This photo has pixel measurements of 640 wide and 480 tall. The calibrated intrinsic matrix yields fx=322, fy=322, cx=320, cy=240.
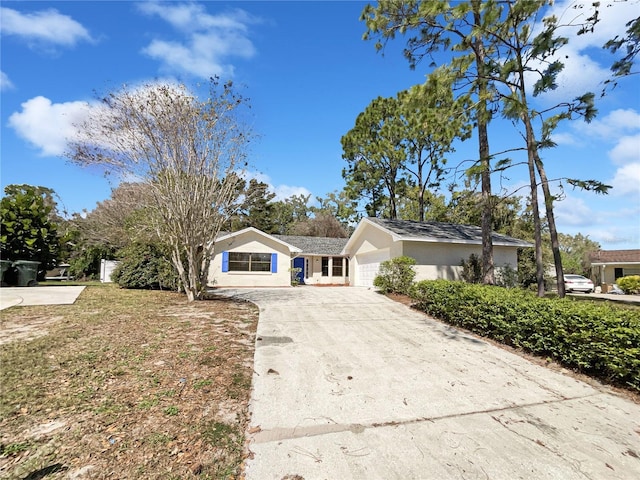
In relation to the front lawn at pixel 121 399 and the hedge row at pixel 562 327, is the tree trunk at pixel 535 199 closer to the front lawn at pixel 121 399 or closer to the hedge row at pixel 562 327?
the hedge row at pixel 562 327

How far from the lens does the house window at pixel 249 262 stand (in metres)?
18.7

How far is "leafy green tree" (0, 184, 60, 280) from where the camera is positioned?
553 inches

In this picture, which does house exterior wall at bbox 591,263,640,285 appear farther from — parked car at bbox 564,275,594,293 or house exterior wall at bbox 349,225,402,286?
house exterior wall at bbox 349,225,402,286

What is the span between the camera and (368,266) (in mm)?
17953

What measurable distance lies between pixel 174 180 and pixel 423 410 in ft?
30.3

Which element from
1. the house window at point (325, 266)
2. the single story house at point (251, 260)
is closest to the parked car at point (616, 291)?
the house window at point (325, 266)

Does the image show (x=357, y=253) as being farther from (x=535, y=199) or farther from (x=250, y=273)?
(x=535, y=199)

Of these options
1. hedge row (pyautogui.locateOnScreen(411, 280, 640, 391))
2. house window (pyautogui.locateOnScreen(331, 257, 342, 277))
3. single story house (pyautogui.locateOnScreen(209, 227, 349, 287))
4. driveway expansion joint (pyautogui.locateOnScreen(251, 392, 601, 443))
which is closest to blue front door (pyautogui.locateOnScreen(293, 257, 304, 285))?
single story house (pyautogui.locateOnScreen(209, 227, 349, 287))

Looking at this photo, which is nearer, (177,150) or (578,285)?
(177,150)

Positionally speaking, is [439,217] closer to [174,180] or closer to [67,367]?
[174,180]

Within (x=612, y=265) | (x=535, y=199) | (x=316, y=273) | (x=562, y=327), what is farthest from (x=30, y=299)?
(x=612, y=265)

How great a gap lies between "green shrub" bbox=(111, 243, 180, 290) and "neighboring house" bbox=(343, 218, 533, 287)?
9736 millimetres

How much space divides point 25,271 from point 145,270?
14.8 feet

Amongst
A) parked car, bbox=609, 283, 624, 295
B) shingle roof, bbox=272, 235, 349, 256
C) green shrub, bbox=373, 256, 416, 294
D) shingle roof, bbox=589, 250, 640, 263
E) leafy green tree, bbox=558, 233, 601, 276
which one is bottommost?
parked car, bbox=609, 283, 624, 295
